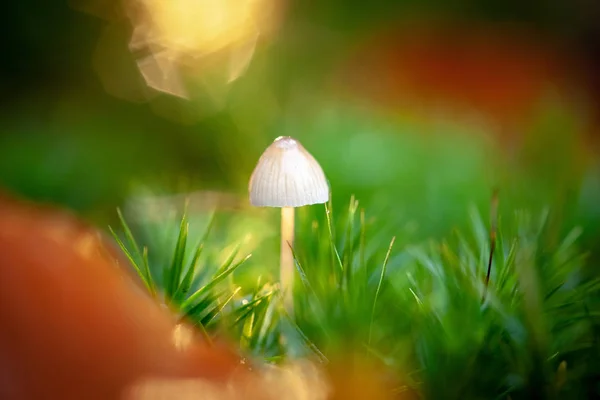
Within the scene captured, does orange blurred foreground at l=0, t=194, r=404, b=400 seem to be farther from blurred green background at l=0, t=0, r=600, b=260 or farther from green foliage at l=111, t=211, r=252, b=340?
blurred green background at l=0, t=0, r=600, b=260

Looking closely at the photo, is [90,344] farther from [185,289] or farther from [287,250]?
[287,250]

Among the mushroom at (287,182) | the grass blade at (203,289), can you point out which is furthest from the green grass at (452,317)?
the mushroom at (287,182)

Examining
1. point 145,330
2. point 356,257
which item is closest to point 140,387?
point 145,330

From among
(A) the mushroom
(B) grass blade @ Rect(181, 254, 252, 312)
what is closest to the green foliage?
(B) grass blade @ Rect(181, 254, 252, 312)

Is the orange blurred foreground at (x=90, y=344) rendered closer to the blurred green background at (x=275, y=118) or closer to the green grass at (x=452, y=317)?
the green grass at (x=452, y=317)

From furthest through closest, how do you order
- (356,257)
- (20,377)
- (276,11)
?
(276,11)
(356,257)
(20,377)

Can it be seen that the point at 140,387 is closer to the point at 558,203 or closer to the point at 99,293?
the point at 99,293

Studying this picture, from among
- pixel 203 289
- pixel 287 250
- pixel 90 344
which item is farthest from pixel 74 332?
pixel 287 250
